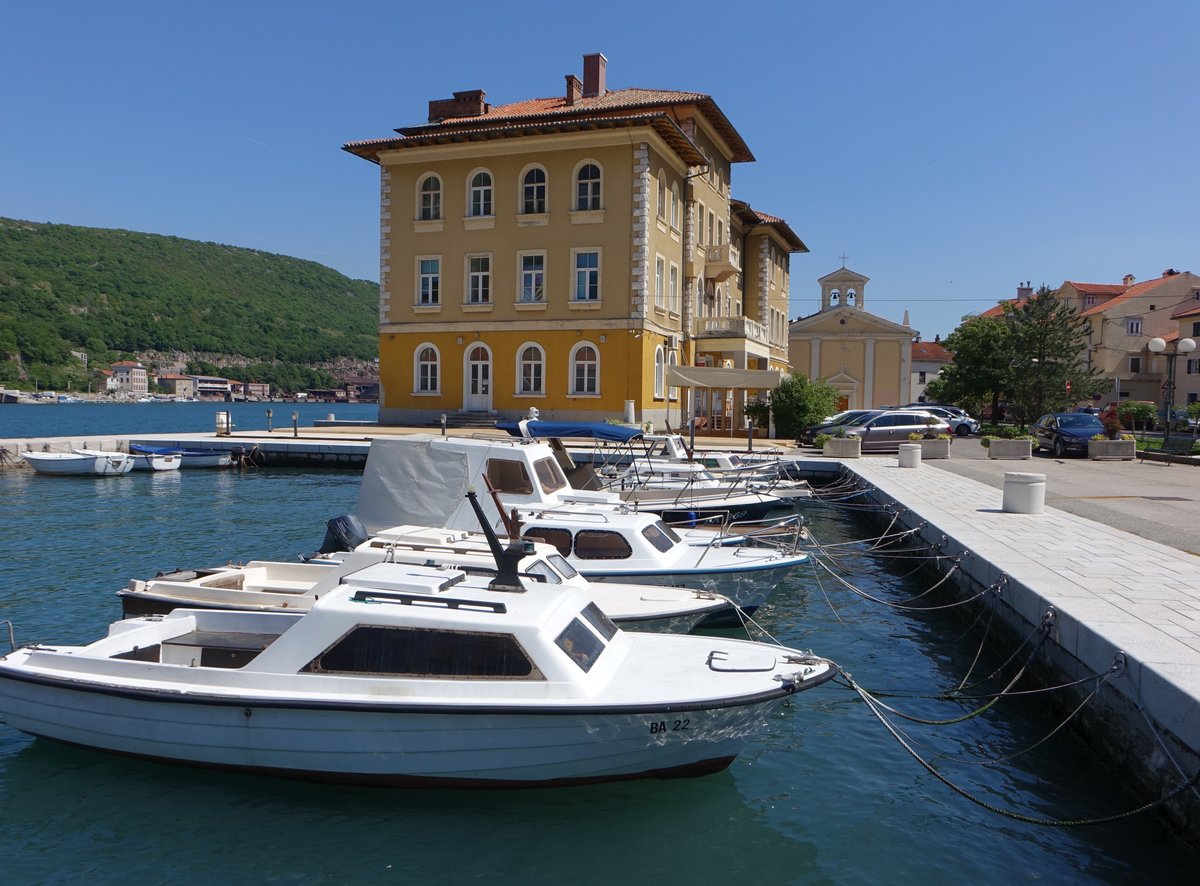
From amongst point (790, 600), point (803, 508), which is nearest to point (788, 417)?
point (803, 508)

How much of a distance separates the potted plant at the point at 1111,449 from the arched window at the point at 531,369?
21890 millimetres

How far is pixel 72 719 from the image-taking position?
7.76m

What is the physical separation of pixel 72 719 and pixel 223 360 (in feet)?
567

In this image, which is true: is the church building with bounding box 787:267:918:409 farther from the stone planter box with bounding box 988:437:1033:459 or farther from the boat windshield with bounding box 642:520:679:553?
the boat windshield with bounding box 642:520:679:553

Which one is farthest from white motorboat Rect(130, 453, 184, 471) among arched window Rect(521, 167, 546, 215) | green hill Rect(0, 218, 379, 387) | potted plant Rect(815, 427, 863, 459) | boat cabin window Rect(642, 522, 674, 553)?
green hill Rect(0, 218, 379, 387)

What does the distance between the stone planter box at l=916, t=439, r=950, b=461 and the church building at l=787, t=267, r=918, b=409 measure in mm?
29847

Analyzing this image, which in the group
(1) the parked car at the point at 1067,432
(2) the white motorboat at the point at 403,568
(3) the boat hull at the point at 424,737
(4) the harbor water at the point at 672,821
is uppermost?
(1) the parked car at the point at 1067,432

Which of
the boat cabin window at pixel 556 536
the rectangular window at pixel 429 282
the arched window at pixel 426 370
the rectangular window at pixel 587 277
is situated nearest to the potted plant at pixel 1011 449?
the rectangular window at pixel 587 277

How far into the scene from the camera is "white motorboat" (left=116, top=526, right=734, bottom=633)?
8969 mm

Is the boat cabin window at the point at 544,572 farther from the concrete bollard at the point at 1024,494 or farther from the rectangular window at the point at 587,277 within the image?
the rectangular window at the point at 587,277

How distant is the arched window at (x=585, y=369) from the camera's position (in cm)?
3909

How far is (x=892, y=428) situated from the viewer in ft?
118

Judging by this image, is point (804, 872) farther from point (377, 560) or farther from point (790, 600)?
point (790, 600)

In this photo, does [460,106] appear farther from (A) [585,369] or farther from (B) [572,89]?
(A) [585,369]
